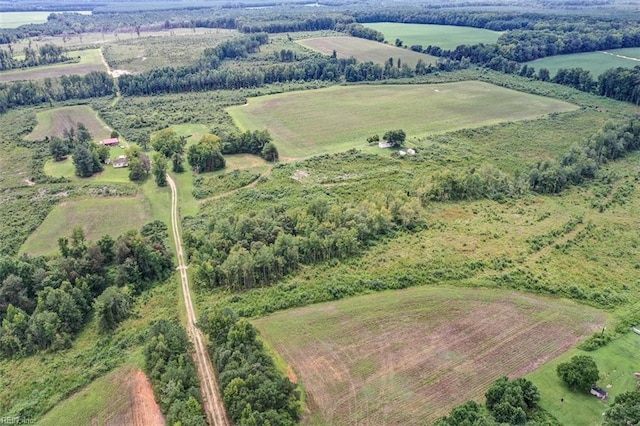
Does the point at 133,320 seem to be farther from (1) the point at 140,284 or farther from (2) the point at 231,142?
(2) the point at 231,142

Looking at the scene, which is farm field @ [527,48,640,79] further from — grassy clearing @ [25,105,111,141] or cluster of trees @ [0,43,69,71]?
cluster of trees @ [0,43,69,71]

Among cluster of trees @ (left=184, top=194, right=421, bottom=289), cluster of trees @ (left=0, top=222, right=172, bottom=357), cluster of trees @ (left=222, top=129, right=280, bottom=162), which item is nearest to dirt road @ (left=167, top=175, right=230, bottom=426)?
cluster of trees @ (left=184, top=194, right=421, bottom=289)

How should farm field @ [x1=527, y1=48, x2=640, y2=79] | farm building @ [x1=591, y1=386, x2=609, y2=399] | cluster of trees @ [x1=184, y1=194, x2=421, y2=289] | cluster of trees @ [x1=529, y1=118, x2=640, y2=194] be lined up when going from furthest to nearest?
farm field @ [x1=527, y1=48, x2=640, y2=79]
cluster of trees @ [x1=529, y1=118, x2=640, y2=194]
cluster of trees @ [x1=184, y1=194, x2=421, y2=289]
farm building @ [x1=591, y1=386, x2=609, y2=399]

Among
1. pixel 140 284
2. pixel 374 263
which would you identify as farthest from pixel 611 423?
pixel 140 284

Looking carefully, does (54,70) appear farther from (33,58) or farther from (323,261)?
(323,261)

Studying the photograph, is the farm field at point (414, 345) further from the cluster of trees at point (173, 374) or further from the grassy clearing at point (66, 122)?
the grassy clearing at point (66, 122)

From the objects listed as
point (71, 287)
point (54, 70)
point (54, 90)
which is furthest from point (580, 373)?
point (54, 70)
